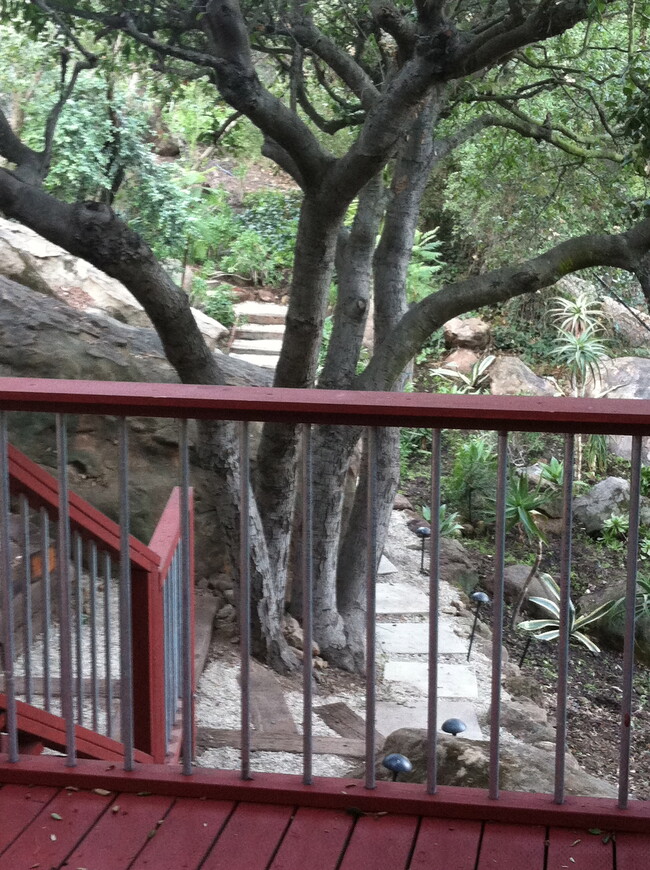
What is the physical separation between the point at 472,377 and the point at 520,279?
8733 millimetres

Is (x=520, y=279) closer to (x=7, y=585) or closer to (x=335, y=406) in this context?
(x=335, y=406)

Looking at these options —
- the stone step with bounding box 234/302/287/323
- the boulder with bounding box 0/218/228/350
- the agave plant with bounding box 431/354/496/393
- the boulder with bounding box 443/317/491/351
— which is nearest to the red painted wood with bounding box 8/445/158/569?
the boulder with bounding box 0/218/228/350

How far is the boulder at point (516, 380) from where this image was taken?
14.1m

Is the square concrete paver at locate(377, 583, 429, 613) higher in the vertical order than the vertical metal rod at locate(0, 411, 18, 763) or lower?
lower

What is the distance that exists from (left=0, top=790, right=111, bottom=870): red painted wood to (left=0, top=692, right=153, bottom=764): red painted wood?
1.39ft

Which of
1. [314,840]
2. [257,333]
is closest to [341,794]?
[314,840]

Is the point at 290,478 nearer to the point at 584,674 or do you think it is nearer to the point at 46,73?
the point at 584,674

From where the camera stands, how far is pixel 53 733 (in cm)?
274

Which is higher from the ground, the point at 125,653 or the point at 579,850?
the point at 125,653

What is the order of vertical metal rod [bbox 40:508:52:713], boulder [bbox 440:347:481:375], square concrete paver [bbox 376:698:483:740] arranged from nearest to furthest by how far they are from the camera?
vertical metal rod [bbox 40:508:52:713] → square concrete paver [bbox 376:698:483:740] → boulder [bbox 440:347:481:375]

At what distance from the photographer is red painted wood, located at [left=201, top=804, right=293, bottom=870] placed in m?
2.00

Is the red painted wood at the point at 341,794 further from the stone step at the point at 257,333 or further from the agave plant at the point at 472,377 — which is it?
the agave plant at the point at 472,377

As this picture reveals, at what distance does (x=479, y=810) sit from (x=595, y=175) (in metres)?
6.79

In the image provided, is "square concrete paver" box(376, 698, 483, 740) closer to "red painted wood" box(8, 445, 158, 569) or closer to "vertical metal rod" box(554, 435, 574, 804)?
"red painted wood" box(8, 445, 158, 569)
